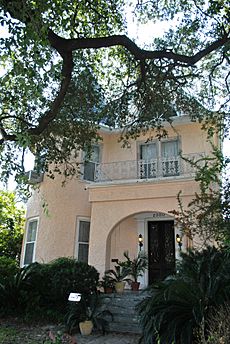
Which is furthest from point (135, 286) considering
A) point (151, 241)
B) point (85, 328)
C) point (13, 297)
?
point (13, 297)

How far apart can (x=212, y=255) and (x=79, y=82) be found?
553 cm

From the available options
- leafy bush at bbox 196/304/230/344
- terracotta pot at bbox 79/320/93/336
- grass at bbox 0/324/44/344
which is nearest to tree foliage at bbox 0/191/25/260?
grass at bbox 0/324/44/344

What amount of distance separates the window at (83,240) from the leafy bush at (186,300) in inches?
261

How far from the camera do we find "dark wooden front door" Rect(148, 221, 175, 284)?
493 inches

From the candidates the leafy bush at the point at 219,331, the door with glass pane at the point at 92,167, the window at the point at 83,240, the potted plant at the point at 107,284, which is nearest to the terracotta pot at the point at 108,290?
the potted plant at the point at 107,284

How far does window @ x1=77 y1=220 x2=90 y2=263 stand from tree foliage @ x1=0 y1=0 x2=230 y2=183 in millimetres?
4909

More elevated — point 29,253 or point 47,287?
point 29,253

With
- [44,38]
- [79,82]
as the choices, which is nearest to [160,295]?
[44,38]

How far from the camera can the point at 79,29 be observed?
794 centimetres

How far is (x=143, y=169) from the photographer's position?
12.8 m

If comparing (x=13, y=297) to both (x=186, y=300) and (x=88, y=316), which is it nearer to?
(x=88, y=316)

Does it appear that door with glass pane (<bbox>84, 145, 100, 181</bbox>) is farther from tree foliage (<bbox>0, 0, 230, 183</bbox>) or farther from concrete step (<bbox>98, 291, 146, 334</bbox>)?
concrete step (<bbox>98, 291, 146, 334</bbox>)

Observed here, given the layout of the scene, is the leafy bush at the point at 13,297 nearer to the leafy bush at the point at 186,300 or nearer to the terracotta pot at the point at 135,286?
the terracotta pot at the point at 135,286

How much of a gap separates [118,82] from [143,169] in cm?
454
